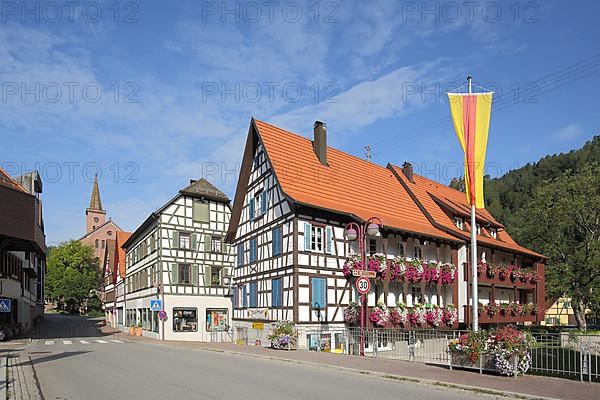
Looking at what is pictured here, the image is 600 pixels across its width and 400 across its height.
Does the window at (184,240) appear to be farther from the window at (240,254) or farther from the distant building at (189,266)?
the window at (240,254)

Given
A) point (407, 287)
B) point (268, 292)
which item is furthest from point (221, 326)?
point (407, 287)

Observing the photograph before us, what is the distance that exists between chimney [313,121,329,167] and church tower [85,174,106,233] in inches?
3742

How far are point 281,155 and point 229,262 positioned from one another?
1729cm

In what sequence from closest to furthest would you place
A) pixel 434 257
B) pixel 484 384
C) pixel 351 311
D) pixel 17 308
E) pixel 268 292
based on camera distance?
pixel 484 384 < pixel 351 311 < pixel 268 292 < pixel 434 257 < pixel 17 308

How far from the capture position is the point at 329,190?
31.7 metres

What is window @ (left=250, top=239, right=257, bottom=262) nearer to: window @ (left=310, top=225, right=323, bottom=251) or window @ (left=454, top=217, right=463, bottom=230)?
window @ (left=310, top=225, right=323, bottom=251)

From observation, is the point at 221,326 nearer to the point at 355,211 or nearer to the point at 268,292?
the point at 268,292

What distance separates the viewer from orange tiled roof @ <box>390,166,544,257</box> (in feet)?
127

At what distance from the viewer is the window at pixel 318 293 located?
28.5 m

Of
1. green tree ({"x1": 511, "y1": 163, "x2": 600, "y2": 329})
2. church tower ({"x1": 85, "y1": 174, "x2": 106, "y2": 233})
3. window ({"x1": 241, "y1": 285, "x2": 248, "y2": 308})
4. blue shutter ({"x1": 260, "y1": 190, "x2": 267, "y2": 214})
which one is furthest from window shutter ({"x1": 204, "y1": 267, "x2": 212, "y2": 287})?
church tower ({"x1": 85, "y1": 174, "x2": 106, "y2": 233})

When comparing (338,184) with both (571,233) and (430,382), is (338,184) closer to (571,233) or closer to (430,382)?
(430,382)

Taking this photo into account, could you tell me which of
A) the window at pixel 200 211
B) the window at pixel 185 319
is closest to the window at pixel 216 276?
the window at pixel 185 319

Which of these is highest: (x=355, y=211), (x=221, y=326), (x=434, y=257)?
(x=355, y=211)

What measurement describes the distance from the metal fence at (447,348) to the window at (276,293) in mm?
2671
